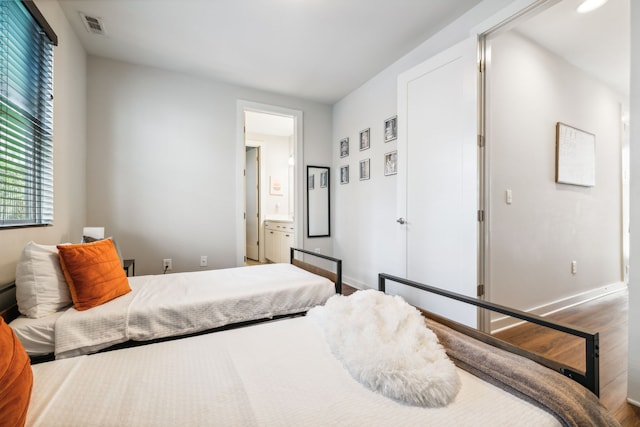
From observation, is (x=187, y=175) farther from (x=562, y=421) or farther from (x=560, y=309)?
(x=560, y=309)

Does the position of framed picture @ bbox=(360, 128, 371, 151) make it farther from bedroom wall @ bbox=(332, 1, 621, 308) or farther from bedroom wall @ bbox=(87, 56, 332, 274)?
bedroom wall @ bbox=(87, 56, 332, 274)

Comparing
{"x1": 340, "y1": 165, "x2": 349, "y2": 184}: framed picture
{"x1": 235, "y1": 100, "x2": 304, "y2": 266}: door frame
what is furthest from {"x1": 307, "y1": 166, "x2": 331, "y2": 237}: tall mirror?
{"x1": 340, "y1": 165, "x2": 349, "y2": 184}: framed picture

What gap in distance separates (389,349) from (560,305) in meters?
2.86

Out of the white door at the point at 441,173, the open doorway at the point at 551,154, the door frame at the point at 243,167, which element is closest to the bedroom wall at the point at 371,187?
the white door at the point at 441,173

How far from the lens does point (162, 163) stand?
3.01 metres

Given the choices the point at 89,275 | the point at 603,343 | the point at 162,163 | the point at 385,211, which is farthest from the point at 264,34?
the point at 603,343

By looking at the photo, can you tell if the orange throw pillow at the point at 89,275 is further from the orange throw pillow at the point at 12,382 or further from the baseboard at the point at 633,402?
the baseboard at the point at 633,402

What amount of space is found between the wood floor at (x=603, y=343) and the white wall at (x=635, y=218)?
0.13 meters

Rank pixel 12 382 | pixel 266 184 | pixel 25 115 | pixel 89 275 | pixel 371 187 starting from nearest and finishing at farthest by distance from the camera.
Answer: pixel 12 382
pixel 89 275
pixel 25 115
pixel 371 187
pixel 266 184

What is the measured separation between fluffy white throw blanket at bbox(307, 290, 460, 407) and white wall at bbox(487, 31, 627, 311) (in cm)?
145

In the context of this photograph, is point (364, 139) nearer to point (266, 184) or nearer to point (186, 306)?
point (266, 184)

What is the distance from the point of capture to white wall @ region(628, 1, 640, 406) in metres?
1.39

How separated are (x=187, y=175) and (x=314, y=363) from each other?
109 inches

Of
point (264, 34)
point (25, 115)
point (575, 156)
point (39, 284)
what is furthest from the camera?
point (575, 156)
